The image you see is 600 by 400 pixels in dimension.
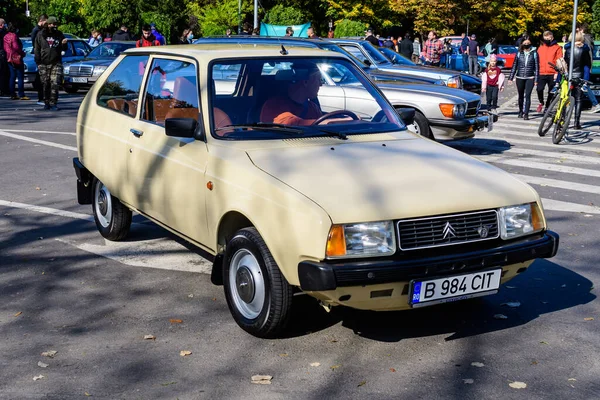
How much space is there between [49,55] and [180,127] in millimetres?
13726

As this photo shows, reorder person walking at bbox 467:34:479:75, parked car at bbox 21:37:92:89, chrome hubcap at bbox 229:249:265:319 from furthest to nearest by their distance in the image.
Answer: person walking at bbox 467:34:479:75
parked car at bbox 21:37:92:89
chrome hubcap at bbox 229:249:265:319

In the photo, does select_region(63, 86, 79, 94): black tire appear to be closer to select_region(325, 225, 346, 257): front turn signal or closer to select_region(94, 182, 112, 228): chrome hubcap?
select_region(94, 182, 112, 228): chrome hubcap

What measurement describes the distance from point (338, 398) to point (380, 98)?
2764 mm

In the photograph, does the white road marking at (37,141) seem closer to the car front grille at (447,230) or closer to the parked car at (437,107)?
the parked car at (437,107)

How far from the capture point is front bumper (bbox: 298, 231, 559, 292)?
4492 mm

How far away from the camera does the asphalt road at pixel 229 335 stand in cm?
450

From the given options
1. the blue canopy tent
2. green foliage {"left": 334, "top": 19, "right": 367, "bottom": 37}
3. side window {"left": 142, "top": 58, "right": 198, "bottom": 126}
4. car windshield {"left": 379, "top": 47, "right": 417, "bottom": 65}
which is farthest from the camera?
green foliage {"left": 334, "top": 19, "right": 367, "bottom": 37}

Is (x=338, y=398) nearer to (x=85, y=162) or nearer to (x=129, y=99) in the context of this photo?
(x=129, y=99)

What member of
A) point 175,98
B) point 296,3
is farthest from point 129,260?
point 296,3

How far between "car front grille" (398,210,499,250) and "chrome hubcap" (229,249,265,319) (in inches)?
36.7

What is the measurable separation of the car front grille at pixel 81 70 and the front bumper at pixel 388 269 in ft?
65.9

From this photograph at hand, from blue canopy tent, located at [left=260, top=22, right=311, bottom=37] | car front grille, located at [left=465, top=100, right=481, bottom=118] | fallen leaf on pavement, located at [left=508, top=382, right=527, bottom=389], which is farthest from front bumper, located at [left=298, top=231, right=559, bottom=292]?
blue canopy tent, located at [left=260, top=22, right=311, bottom=37]

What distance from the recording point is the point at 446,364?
4809 mm

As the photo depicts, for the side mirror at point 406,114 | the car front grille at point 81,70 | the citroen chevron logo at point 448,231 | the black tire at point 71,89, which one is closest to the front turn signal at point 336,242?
the citroen chevron logo at point 448,231
